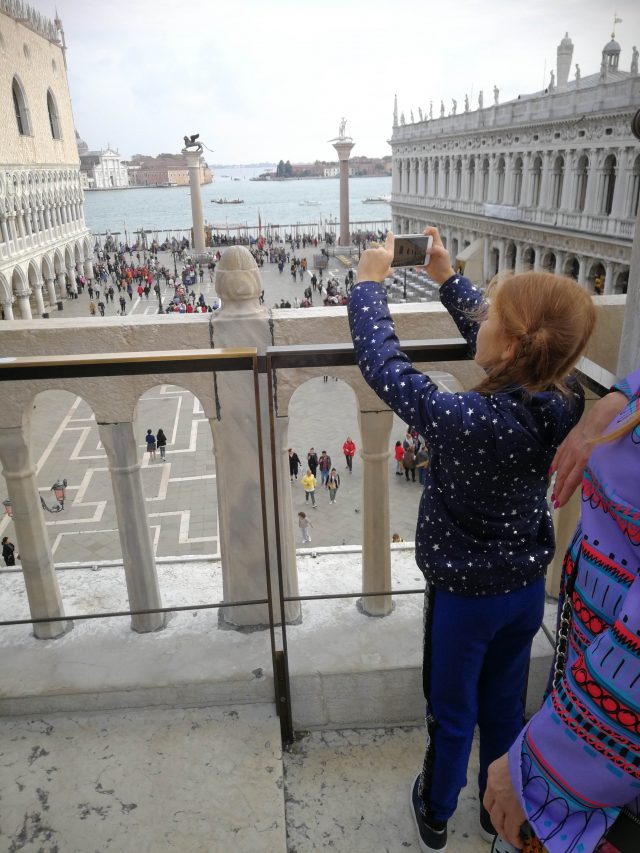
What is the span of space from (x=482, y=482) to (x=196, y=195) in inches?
1559

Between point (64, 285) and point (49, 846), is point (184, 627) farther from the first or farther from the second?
point (64, 285)

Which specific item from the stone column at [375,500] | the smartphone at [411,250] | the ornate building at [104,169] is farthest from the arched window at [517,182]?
the ornate building at [104,169]

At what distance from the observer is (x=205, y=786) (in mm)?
2178

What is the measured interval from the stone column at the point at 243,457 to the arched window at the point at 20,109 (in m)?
35.5

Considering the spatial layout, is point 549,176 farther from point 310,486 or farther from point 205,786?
point 205,786

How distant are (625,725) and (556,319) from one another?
741mm

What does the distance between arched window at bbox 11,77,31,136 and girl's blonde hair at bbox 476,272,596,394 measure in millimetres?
37066

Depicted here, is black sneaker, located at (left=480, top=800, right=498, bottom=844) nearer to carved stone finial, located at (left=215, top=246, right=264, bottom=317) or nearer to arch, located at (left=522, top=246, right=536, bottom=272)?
carved stone finial, located at (left=215, top=246, right=264, bottom=317)

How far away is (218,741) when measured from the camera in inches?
93.0

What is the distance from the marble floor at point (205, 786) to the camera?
2027 millimetres

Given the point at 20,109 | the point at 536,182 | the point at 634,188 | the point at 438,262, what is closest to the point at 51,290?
the point at 20,109

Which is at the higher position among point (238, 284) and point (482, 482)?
point (238, 284)

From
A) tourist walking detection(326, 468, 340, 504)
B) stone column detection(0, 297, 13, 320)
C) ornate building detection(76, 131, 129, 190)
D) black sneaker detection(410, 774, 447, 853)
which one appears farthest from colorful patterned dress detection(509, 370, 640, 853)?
ornate building detection(76, 131, 129, 190)

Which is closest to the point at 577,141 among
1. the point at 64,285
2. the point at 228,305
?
the point at 64,285
